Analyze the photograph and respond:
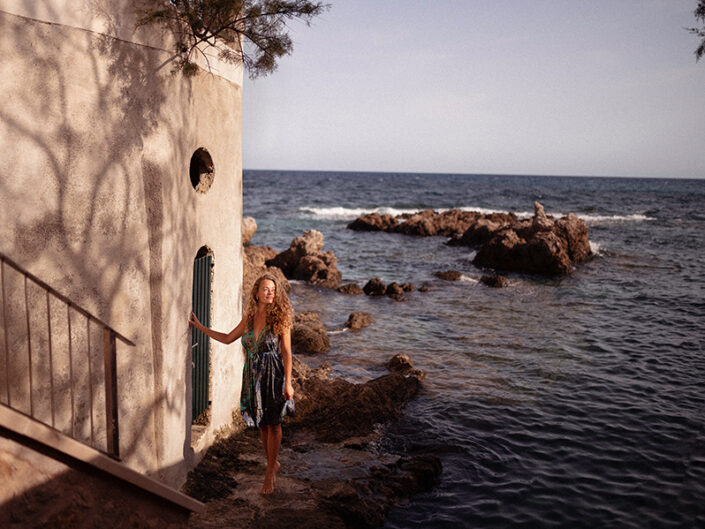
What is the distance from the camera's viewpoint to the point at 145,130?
5.48 m

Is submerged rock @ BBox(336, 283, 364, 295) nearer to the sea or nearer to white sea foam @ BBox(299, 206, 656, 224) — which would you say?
the sea

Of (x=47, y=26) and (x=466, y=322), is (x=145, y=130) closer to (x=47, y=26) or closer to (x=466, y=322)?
(x=47, y=26)

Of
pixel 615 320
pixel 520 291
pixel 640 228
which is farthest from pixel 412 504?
pixel 640 228

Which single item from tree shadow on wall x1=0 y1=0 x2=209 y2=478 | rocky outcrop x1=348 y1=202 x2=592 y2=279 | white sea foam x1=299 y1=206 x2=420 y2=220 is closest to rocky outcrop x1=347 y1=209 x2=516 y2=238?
rocky outcrop x1=348 y1=202 x2=592 y2=279

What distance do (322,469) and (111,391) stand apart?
3.50m

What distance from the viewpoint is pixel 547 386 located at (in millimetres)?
11250

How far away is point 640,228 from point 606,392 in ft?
112

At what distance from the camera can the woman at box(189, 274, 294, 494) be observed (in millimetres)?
5906

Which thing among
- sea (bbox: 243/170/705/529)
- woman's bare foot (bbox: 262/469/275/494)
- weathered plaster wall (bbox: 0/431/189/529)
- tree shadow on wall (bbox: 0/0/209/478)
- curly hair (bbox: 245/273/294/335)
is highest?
tree shadow on wall (bbox: 0/0/209/478)

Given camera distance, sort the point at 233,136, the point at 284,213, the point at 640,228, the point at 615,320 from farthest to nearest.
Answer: the point at 284,213
the point at 640,228
the point at 615,320
the point at 233,136

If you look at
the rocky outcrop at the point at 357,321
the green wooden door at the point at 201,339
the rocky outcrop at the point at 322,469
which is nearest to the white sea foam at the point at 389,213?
the rocky outcrop at the point at 357,321

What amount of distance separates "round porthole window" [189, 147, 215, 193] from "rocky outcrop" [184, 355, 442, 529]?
11.4ft

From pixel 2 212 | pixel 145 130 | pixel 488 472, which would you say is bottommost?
pixel 488 472

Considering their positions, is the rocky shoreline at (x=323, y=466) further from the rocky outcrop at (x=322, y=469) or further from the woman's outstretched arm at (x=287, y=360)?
the woman's outstretched arm at (x=287, y=360)
